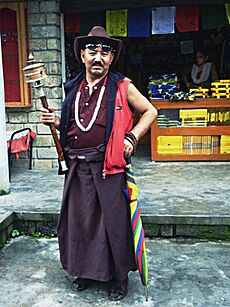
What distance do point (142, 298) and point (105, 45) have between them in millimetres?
1820

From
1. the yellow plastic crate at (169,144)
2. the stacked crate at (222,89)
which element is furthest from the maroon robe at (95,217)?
the stacked crate at (222,89)

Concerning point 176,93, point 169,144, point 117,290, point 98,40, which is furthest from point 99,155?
point 176,93

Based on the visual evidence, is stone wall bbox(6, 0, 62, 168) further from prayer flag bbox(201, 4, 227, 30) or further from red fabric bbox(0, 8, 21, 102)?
prayer flag bbox(201, 4, 227, 30)

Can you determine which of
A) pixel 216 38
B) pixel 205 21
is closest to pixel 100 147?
pixel 205 21

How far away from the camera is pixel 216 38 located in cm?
846

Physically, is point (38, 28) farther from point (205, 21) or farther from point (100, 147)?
point (100, 147)

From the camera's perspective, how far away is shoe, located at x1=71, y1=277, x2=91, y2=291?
302 cm

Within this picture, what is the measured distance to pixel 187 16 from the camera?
6.16m

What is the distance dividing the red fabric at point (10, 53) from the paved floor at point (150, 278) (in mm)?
2782

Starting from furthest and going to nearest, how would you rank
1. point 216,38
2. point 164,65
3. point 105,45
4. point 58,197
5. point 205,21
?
point 164,65
point 216,38
point 205,21
point 58,197
point 105,45

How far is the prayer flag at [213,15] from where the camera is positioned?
20.6 feet

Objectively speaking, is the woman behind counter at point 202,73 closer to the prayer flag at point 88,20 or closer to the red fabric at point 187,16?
the red fabric at point 187,16

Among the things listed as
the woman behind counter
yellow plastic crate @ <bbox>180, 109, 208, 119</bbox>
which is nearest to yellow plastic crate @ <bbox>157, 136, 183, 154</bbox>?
yellow plastic crate @ <bbox>180, 109, 208, 119</bbox>

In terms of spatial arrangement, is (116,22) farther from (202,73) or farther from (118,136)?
(118,136)
